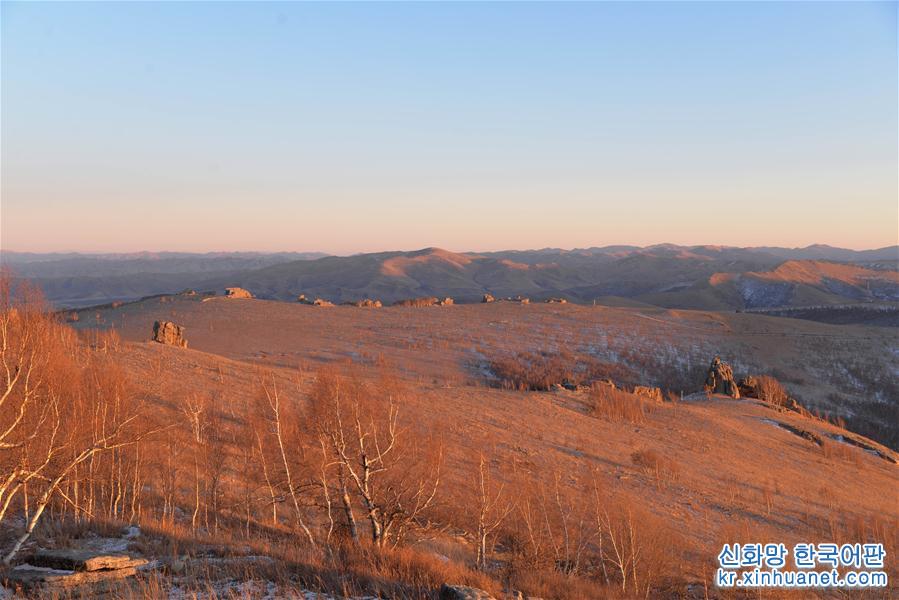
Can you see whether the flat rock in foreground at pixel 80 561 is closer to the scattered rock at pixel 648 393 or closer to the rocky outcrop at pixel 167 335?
the rocky outcrop at pixel 167 335

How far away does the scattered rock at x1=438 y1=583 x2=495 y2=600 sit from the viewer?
577 cm

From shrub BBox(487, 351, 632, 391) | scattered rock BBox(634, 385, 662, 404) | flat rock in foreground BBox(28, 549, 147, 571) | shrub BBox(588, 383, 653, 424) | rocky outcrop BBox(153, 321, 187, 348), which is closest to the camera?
flat rock in foreground BBox(28, 549, 147, 571)

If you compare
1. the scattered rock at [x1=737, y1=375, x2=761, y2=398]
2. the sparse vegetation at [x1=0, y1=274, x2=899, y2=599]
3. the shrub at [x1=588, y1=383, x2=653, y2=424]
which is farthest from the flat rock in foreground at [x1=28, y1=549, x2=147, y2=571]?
the scattered rock at [x1=737, y1=375, x2=761, y2=398]

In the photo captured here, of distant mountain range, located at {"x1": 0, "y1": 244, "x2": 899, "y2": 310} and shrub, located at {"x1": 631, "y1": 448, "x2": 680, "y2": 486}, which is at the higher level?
distant mountain range, located at {"x1": 0, "y1": 244, "x2": 899, "y2": 310}

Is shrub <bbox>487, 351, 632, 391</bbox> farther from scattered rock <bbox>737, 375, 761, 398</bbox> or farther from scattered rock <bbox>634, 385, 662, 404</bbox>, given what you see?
scattered rock <bbox>737, 375, 761, 398</bbox>

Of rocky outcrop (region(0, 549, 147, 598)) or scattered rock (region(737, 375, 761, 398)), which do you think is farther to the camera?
scattered rock (region(737, 375, 761, 398))

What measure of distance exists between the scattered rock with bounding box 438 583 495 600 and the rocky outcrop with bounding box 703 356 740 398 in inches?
1205

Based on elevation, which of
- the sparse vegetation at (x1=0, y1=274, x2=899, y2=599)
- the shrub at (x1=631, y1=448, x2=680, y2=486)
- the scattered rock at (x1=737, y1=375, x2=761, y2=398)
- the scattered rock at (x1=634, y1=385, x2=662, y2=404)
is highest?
the sparse vegetation at (x1=0, y1=274, x2=899, y2=599)

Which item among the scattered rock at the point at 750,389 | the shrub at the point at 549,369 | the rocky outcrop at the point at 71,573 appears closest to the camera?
the rocky outcrop at the point at 71,573

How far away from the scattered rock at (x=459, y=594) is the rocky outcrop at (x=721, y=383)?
30611mm

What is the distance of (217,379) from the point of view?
70.3 ft

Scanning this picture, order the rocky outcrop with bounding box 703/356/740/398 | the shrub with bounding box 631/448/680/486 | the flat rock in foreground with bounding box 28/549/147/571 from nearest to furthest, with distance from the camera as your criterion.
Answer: the flat rock in foreground with bounding box 28/549/147/571 → the shrub with bounding box 631/448/680/486 → the rocky outcrop with bounding box 703/356/740/398

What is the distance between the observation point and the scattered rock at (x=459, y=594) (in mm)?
5773

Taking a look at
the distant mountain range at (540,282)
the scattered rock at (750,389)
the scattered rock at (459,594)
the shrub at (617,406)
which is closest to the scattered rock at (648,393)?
the shrub at (617,406)
